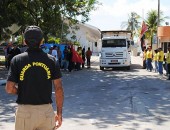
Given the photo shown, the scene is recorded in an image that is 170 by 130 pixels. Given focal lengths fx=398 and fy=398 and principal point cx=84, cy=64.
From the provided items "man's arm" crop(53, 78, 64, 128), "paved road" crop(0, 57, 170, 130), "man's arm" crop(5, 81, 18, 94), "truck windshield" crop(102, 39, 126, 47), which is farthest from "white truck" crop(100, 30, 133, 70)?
"man's arm" crop(5, 81, 18, 94)

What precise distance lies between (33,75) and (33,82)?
0.07 meters

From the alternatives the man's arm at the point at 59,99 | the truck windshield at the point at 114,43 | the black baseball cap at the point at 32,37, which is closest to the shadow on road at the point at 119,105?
the man's arm at the point at 59,99

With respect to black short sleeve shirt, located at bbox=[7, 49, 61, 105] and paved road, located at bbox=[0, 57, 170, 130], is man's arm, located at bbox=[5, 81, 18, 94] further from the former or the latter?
Result: paved road, located at bbox=[0, 57, 170, 130]

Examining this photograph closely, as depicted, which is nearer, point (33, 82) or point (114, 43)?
point (33, 82)

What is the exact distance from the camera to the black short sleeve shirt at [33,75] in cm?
391

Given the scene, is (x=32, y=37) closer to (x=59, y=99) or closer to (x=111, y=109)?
(x=59, y=99)

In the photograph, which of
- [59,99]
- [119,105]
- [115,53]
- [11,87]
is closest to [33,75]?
[11,87]

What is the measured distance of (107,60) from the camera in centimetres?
2667

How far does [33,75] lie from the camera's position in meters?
3.93

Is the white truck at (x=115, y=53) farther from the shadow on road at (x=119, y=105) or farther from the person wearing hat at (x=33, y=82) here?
the person wearing hat at (x=33, y=82)

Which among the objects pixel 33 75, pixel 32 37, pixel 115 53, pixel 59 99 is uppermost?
pixel 32 37

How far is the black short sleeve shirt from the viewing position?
3.91 meters

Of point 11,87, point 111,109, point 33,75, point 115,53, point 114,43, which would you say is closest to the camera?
point 33,75

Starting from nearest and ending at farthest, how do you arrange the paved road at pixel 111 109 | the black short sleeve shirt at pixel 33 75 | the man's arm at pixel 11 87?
1. the black short sleeve shirt at pixel 33 75
2. the man's arm at pixel 11 87
3. the paved road at pixel 111 109
